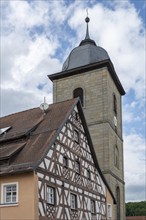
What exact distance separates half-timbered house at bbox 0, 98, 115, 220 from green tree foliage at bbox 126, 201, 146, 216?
64.9 meters

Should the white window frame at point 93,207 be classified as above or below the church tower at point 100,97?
below

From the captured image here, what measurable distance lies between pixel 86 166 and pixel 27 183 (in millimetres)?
8030

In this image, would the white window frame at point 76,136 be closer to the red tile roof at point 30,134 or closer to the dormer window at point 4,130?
the red tile roof at point 30,134

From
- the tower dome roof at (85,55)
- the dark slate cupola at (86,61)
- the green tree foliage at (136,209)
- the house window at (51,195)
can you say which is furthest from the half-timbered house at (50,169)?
the green tree foliage at (136,209)

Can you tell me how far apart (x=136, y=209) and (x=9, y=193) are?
78.3 m

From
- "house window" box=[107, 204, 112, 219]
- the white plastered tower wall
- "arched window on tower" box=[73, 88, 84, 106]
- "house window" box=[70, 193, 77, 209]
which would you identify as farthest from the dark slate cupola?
"house window" box=[70, 193, 77, 209]

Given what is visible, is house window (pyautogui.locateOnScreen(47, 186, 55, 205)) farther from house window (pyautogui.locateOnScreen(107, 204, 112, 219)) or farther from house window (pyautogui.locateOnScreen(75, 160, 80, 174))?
house window (pyautogui.locateOnScreen(107, 204, 112, 219))

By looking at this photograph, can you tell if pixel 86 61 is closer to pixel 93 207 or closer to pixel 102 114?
pixel 102 114

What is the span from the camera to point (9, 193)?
867 inches

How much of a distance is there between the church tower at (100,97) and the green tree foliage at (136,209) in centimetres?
5415

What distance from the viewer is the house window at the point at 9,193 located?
71.4 ft

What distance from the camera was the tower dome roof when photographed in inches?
1744

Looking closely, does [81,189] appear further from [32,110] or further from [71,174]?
[32,110]

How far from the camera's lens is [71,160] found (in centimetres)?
2634
